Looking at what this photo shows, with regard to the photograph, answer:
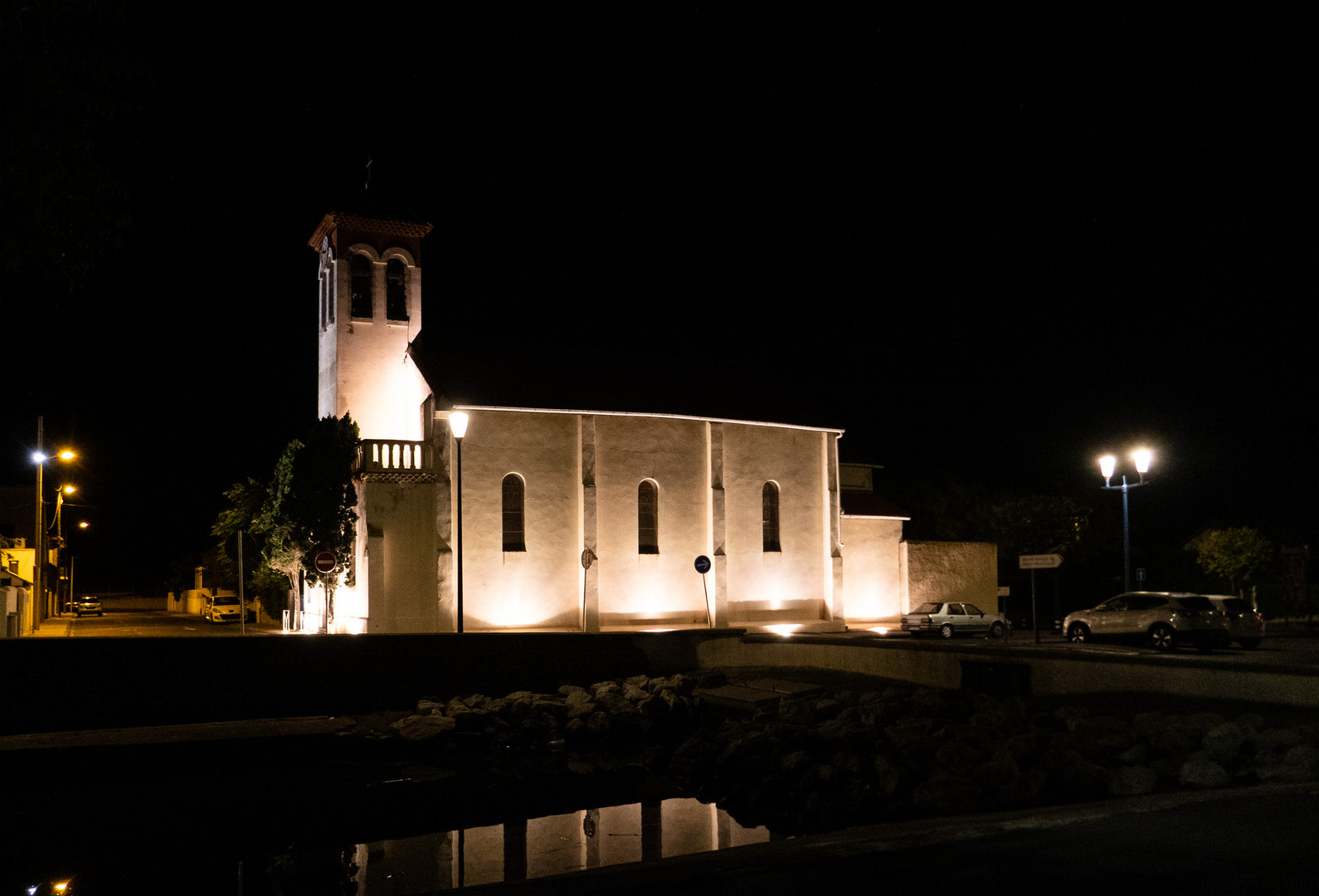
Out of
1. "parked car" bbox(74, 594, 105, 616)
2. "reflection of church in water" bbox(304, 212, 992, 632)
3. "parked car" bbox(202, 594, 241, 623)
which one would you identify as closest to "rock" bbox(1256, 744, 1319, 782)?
"reflection of church in water" bbox(304, 212, 992, 632)

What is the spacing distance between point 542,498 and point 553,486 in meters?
0.53

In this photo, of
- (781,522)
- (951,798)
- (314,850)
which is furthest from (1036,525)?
(314,850)

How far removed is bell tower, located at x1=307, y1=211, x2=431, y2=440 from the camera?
32.2m

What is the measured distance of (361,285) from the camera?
32750 mm

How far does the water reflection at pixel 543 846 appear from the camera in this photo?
10.5 m

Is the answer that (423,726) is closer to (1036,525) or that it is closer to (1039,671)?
Answer: (1039,671)

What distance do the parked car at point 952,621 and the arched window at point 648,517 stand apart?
9871mm

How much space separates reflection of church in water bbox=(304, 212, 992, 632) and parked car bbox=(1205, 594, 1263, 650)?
42.4 ft

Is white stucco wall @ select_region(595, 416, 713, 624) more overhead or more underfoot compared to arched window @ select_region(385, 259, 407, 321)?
more underfoot

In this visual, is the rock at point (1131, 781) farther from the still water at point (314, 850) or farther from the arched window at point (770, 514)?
the arched window at point (770, 514)

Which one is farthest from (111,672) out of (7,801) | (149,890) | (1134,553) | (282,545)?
(1134,553)

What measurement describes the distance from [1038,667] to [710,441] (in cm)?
1828

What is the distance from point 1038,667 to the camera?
16.2 m

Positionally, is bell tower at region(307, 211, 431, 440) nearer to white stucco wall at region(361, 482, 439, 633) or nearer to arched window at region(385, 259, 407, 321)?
arched window at region(385, 259, 407, 321)
